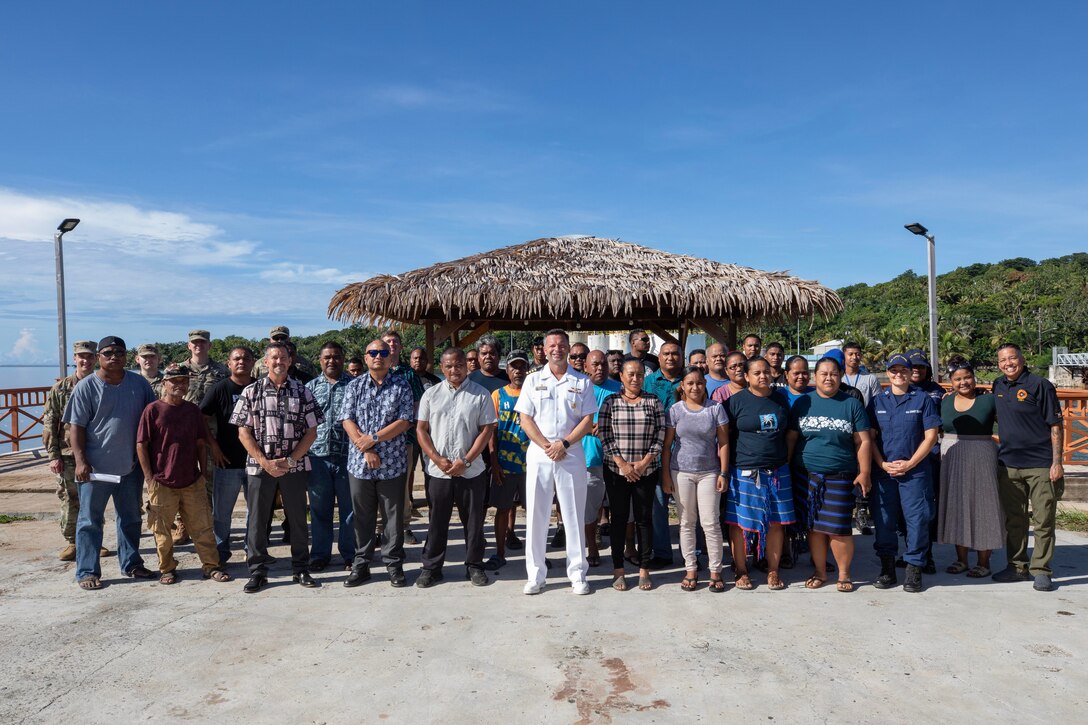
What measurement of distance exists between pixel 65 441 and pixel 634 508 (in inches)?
177

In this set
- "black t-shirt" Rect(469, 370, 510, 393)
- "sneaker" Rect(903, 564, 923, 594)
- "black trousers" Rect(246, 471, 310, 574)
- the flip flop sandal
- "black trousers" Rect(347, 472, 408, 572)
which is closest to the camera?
"sneaker" Rect(903, 564, 923, 594)

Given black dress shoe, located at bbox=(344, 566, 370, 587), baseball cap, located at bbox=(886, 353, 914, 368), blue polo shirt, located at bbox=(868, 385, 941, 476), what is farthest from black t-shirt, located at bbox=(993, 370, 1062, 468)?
black dress shoe, located at bbox=(344, 566, 370, 587)

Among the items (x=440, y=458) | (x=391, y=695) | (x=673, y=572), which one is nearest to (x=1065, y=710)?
(x=673, y=572)

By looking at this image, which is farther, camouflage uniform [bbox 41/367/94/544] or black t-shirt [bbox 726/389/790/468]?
camouflage uniform [bbox 41/367/94/544]

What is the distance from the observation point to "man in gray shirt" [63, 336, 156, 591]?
495 cm

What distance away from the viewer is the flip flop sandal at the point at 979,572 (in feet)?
16.8

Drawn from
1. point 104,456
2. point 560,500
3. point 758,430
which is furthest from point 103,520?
point 758,430

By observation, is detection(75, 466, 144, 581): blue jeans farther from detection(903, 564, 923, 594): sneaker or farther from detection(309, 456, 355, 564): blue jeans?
detection(903, 564, 923, 594): sneaker

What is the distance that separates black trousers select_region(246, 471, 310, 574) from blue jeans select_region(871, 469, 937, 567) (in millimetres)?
4079

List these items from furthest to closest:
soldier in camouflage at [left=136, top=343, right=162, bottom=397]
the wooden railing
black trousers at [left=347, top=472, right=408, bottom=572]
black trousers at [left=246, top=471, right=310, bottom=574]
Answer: the wooden railing, soldier in camouflage at [left=136, top=343, right=162, bottom=397], black trousers at [left=347, top=472, right=408, bottom=572], black trousers at [left=246, top=471, right=310, bottom=574]

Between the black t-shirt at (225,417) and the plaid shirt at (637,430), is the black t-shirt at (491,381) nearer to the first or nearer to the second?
the plaid shirt at (637,430)

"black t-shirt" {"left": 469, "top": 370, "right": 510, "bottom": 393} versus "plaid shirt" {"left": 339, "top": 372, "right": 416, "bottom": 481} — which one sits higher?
"black t-shirt" {"left": 469, "top": 370, "right": 510, "bottom": 393}

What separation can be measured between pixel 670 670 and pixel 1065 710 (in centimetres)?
172

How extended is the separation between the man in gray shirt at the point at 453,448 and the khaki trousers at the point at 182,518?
5.34ft
